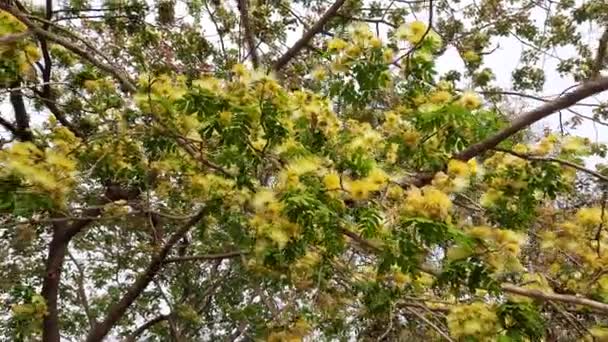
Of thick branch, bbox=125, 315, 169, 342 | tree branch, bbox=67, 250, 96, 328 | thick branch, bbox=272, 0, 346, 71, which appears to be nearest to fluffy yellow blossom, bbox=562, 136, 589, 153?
thick branch, bbox=272, 0, 346, 71

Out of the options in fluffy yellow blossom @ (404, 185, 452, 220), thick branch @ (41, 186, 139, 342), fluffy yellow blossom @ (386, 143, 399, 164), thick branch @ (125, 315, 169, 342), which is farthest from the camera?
thick branch @ (125, 315, 169, 342)

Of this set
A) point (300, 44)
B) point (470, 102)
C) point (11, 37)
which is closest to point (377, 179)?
point (470, 102)

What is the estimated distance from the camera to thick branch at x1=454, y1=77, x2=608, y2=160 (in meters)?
2.52

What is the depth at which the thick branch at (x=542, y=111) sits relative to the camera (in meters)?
Result: 2.52

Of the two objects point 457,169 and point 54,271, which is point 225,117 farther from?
point 54,271

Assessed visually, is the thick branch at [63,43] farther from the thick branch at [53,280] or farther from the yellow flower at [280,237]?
the thick branch at [53,280]

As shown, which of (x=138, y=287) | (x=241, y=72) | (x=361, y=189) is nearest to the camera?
(x=361, y=189)

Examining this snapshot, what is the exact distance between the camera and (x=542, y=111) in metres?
2.60

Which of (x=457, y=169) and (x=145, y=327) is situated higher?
(x=145, y=327)

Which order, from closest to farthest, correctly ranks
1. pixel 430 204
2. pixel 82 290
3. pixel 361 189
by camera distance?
pixel 430 204 → pixel 361 189 → pixel 82 290

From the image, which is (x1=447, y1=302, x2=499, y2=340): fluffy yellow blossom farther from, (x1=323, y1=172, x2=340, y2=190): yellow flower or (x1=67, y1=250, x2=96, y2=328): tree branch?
(x1=67, y1=250, x2=96, y2=328): tree branch

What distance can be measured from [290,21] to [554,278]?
286cm

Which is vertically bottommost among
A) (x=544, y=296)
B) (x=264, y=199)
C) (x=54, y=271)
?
(x=544, y=296)

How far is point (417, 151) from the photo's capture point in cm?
267
